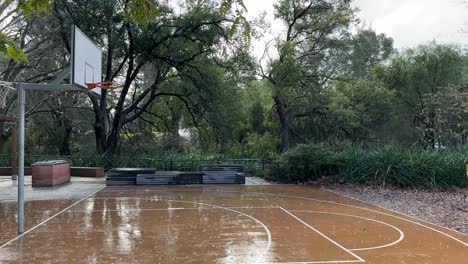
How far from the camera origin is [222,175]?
17562mm

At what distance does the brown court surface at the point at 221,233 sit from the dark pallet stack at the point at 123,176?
413 centimetres

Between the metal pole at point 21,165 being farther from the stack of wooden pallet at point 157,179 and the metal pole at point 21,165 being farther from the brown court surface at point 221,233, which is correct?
the stack of wooden pallet at point 157,179

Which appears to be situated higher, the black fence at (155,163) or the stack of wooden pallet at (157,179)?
the black fence at (155,163)

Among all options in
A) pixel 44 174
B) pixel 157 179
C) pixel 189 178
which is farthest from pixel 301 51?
pixel 44 174

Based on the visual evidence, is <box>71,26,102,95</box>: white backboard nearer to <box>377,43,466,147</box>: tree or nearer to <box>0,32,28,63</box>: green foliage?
<box>0,32,28,63</box>: green foliage

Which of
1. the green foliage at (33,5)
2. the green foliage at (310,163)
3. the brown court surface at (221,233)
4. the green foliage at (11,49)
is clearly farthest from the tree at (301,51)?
the green foliage at (33,5)

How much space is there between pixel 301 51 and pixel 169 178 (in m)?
13.7

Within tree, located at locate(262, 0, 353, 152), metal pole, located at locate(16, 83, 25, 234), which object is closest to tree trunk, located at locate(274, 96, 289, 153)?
tree, located at locate(262, 0, 353, 152)

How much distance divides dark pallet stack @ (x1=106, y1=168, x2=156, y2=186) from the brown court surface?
13.5 ft

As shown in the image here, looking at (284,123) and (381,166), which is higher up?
(284,123)

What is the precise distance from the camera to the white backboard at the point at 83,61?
346 inches

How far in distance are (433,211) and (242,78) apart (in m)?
15.4

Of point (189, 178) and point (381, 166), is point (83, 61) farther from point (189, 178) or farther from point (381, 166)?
point (381, 166)

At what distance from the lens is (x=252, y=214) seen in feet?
32.8
